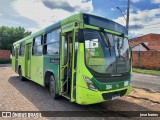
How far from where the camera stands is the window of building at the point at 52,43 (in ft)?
23.2

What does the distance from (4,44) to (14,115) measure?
38101 mm

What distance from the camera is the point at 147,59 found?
941 inches

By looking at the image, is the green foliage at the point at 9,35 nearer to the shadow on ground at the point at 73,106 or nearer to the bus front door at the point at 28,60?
the bus front door at the point at 28,60

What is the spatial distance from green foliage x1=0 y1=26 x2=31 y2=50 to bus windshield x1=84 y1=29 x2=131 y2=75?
38.2 meters

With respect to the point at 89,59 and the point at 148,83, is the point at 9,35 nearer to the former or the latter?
the point at 148,83

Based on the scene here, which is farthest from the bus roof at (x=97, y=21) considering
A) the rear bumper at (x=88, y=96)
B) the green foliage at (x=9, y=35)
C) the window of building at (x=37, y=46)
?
the green foliage at (x=9, y=35)

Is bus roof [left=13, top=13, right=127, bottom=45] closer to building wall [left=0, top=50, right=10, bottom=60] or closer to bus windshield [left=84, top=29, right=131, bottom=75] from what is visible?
bus windshield [left=84, top=29, right=131, bottom=75]

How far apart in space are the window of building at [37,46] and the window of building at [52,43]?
0.75 metres

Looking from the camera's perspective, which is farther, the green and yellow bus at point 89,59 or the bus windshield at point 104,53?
the bus windshield at point 104,53

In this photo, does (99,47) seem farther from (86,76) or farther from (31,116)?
(31,116)

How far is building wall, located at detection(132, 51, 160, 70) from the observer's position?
22.7 m

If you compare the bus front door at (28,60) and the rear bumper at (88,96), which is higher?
the bus front door at (28,60)

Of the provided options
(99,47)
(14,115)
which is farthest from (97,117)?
(14,115)

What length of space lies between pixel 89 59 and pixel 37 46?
4.65m
